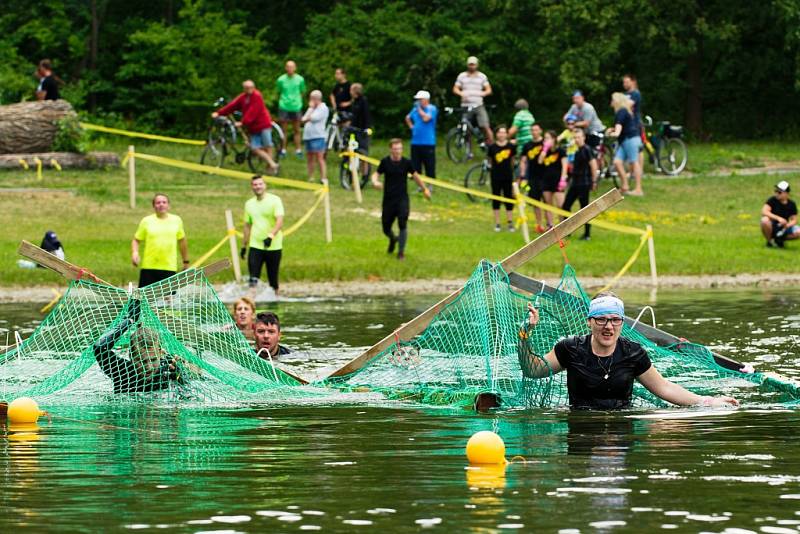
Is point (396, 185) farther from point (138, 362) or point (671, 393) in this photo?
point (671, 393)

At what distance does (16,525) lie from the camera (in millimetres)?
10000

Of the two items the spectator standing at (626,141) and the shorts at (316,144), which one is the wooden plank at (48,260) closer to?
the shorts at (316,144)

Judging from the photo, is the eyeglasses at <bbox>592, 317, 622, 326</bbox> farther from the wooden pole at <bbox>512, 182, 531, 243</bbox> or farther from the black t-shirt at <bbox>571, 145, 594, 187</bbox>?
the black t-shirt at <bbox>571, 145, 594, 187</bbox>

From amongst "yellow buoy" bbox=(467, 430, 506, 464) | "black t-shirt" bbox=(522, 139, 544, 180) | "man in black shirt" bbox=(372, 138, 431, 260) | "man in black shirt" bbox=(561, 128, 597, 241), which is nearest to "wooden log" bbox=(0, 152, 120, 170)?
"black t-shirt" bbox=(522, 139, 544, 180)

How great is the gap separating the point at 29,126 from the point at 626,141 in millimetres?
Answer: 11772

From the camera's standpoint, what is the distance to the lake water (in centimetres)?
1016

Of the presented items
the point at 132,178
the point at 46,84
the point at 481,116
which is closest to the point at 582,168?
the point at 481,116

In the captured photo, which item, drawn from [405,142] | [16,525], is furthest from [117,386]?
[405,142]

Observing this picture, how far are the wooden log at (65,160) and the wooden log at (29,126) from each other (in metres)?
0.25

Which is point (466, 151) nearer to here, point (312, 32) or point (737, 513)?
point (312, 32)

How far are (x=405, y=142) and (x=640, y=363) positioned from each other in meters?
31.5

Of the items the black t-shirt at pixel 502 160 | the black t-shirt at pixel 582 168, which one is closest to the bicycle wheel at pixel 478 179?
the black t-shirt at pixel 502 160

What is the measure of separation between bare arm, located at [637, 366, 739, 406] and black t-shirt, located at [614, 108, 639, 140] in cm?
1977

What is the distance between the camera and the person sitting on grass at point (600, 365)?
14039 mm
